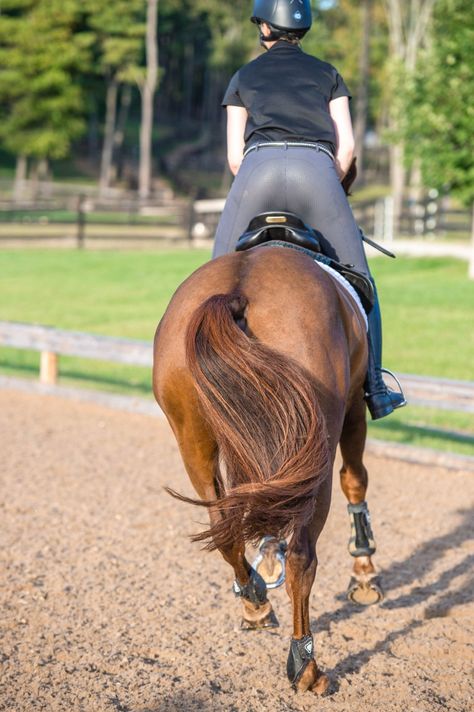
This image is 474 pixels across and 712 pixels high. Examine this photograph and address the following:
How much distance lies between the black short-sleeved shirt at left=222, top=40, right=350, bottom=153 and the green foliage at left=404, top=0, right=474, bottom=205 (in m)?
18.1

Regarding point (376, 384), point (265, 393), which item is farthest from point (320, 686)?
point (376, 384)

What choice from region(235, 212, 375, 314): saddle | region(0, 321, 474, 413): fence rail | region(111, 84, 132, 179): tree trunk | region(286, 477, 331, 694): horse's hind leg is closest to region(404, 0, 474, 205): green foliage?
region(0, 321, 474, 413): fence rail

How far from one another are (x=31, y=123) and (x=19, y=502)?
5770 cm

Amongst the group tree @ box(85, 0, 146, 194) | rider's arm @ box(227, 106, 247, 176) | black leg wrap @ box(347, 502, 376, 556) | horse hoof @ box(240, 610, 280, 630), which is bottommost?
horse hoof @ box(240, 610, 280, 630)

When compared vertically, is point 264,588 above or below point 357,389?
below

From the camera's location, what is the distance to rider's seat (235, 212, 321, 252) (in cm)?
450

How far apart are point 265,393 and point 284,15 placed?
208 cm

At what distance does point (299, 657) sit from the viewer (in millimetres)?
4121

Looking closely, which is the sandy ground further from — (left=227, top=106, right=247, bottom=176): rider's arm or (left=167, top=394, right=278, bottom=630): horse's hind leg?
(left=227, top=106, right=247, bottom=176): rider's arm

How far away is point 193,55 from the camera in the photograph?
92.6 metres

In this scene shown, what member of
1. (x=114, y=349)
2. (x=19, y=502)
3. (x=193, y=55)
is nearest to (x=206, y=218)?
(x=114, y=349)

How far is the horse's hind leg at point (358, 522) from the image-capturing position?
530 centimetres

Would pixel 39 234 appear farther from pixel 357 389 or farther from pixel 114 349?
pixel 357 389

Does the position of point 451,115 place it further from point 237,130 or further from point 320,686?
point 320,686
